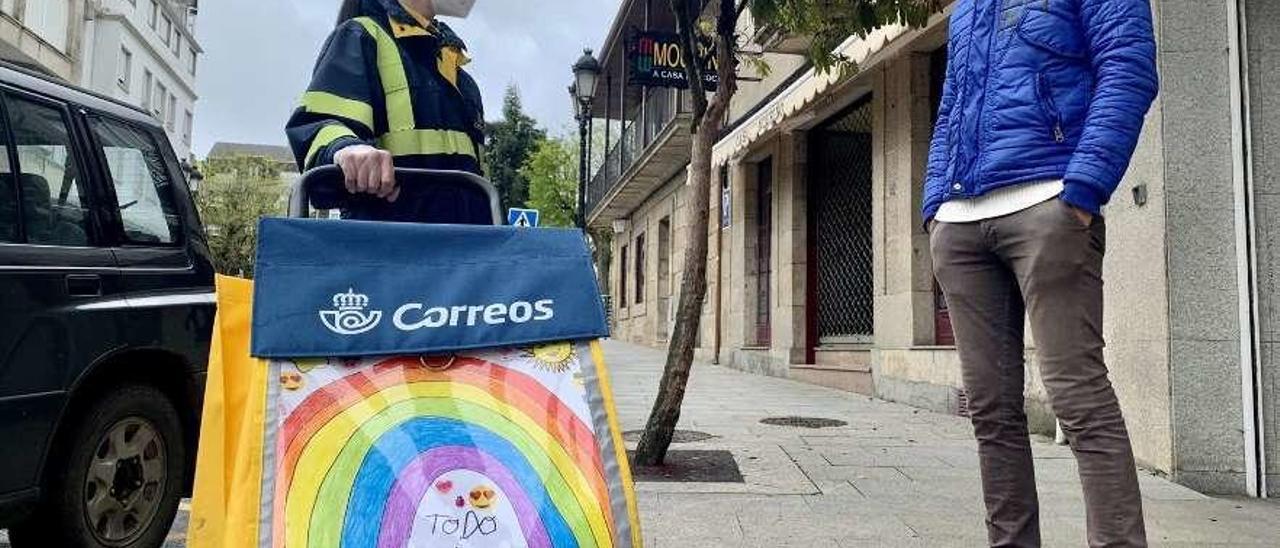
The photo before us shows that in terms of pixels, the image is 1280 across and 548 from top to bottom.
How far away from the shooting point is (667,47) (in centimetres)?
1430

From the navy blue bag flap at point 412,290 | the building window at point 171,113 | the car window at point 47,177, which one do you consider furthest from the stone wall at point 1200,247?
the building window at point 171,113

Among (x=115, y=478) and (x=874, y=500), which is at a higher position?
(x=115, y=478)

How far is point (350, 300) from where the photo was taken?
5.57 feet

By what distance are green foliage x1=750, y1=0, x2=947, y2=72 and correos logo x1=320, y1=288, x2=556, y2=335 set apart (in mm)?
3412

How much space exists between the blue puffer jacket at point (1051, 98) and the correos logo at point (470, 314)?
143cm

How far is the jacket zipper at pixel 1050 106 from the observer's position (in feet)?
8.20

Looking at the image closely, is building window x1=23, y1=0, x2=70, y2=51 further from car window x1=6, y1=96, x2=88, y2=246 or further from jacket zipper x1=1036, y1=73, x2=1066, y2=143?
jacket zipper x1=1036, y1=73, x2=1066, y2=143

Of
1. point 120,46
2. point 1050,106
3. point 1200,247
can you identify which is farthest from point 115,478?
point 120,46

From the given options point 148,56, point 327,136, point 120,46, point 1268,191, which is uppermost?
point 148,56

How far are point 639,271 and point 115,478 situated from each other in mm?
22807

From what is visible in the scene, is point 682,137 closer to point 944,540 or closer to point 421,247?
point 944,540

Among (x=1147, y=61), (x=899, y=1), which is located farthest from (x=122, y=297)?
(x=899, y=1)

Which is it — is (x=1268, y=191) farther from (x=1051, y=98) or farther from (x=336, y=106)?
(x=336, y=106)

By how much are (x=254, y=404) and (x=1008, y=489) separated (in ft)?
6.49
